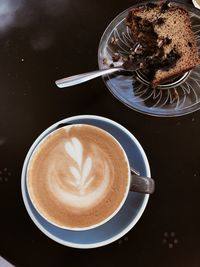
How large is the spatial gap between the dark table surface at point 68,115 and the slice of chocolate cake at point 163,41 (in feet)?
0.36

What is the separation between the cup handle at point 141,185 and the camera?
941 mm

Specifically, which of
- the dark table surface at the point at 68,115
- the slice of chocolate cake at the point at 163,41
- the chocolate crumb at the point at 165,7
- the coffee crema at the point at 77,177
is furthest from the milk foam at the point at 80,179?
the chocolate crumb at the point at 165,7

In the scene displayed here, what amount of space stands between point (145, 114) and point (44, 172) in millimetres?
334

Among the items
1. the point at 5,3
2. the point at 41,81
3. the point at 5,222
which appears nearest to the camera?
the point at 5,222

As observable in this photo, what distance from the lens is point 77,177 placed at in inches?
37.0

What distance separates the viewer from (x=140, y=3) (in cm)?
124

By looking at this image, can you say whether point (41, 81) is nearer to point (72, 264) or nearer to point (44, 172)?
point (44, 172)

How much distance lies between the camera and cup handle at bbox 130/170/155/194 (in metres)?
0.94

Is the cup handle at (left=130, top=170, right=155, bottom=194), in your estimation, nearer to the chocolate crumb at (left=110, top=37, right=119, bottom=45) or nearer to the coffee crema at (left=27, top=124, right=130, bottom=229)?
the coffee crema at (left=27, top=124, right=130, bottom=229)

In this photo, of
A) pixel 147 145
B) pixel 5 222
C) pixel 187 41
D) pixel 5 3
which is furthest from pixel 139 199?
pixel 5 3

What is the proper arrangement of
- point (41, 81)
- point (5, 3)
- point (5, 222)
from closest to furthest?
point (5, 222), point (41, 81), point (5, 3)

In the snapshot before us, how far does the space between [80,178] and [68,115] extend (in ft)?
0.87

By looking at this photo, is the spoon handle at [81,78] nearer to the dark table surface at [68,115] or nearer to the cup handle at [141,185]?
the dark table surface at [68,115]

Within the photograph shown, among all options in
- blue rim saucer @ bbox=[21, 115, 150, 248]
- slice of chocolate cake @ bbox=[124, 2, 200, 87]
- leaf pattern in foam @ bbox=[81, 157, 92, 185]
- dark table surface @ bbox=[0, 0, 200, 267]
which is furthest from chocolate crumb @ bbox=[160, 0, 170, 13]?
leaf pattern in foam @ bbox=[81, 157, 92, 185]
